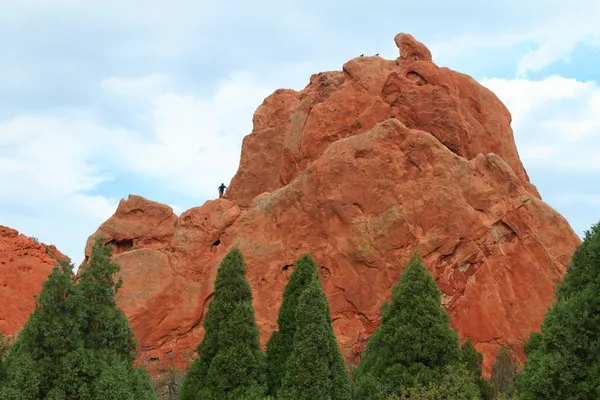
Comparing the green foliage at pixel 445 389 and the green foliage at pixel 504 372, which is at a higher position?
the green foliage at pixel 504 372

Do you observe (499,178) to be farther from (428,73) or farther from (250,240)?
(250,240)

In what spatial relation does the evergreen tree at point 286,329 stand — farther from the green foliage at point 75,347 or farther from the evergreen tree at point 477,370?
the evergreen tree at point 477,370

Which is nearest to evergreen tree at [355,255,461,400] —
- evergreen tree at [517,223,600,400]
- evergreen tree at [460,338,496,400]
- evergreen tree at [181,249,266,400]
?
A: evergreen tree at [181,249,266,400]

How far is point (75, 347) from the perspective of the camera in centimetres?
1895

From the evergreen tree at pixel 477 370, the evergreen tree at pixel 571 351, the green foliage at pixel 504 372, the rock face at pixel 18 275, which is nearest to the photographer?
the evergreen tree at pixel 571 351

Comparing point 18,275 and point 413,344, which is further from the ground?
point 18,275

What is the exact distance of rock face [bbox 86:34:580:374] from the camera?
36.6 meters

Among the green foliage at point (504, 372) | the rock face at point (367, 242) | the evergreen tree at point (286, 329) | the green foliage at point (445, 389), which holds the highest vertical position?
the rock face at point (367, 242)

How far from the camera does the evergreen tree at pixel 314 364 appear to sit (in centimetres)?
2084

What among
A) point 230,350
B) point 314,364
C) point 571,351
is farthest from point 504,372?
point 571,351

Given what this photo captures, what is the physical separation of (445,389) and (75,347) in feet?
31.5

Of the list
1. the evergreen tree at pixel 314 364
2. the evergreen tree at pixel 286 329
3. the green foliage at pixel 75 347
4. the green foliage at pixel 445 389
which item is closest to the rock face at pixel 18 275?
the evergreen tree at pixel 286 329

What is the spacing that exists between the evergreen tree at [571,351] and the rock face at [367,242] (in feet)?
61.7

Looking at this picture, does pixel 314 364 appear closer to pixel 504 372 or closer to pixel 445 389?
pixel 445 389
